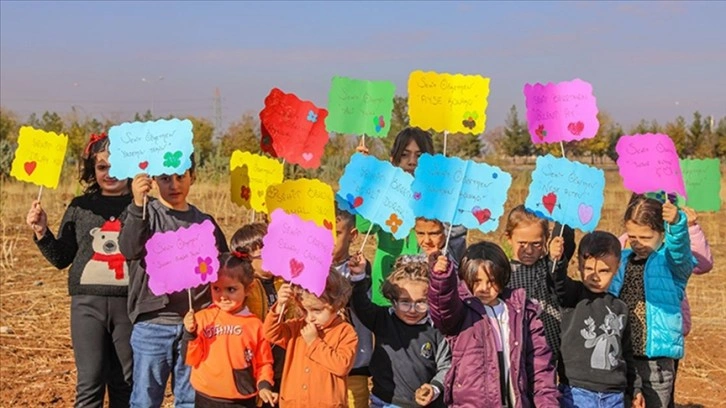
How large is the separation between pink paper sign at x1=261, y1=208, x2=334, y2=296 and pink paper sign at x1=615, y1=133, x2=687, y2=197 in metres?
1.42

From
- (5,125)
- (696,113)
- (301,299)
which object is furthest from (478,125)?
(696,113)

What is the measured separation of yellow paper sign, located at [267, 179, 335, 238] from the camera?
3.32 meters

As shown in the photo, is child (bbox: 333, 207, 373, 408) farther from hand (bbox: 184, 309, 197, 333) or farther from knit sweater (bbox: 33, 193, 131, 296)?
knit sweater (bbox: 33, 193, 131, 296)

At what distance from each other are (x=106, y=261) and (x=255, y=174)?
788 mm

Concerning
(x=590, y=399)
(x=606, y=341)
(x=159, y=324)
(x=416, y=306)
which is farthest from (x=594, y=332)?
(x=159, y=324)

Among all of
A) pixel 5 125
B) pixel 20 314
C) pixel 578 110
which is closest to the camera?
pixel 578 110

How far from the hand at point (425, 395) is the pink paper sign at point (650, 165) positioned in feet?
4.18

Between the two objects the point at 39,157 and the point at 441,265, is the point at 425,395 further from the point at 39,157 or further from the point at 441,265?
the point at 39,157

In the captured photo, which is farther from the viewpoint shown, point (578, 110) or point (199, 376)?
point (578, 110)

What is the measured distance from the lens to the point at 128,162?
10.9 ft

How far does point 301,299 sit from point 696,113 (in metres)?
38.4

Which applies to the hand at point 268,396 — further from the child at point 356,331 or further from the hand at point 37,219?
the hand at point 37,219

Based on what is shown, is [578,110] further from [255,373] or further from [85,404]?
[85,404]

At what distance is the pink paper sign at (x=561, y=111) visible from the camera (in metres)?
3.75
